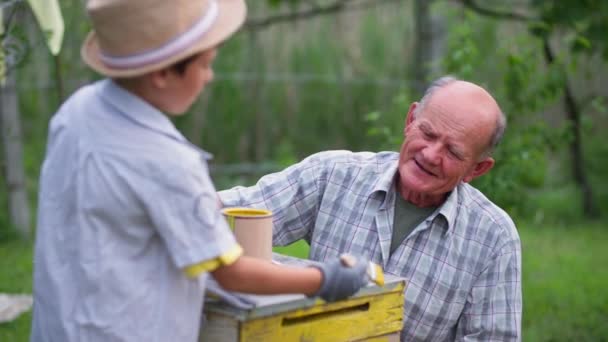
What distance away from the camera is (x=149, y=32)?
6.86ft

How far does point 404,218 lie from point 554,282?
3670mm

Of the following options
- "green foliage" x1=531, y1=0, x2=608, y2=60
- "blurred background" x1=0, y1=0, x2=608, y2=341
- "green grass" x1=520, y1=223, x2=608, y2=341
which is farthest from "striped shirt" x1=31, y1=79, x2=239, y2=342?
"green foliage" x1=531, y1=0, x2=608, y2=60

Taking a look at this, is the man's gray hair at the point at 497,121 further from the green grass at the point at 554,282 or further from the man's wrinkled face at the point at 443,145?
the green grass at the point at 554,282

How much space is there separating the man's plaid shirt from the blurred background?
87.1 inches

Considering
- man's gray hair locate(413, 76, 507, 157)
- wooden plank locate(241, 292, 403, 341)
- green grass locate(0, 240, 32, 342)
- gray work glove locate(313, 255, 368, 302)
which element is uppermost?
man's gray hair locate(413, 76, 507, 157)

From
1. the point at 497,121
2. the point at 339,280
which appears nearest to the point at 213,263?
the point at 339,280

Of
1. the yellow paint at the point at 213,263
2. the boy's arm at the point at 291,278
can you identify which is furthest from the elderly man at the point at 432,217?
the yellow paint at the point at 213,263

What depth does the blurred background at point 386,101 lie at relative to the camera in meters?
5.82

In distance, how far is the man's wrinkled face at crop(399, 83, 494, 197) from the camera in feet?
10.2

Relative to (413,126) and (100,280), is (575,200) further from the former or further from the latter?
(100,280)

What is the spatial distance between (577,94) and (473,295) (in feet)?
25.9

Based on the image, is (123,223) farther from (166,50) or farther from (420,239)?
(420,239)

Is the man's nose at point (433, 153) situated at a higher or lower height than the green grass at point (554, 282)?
higher

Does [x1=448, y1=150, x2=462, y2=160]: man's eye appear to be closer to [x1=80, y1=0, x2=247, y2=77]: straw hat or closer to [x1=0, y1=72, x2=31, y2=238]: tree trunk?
[x1=80, y1=0, x2=247, y2=77]: straw hat
